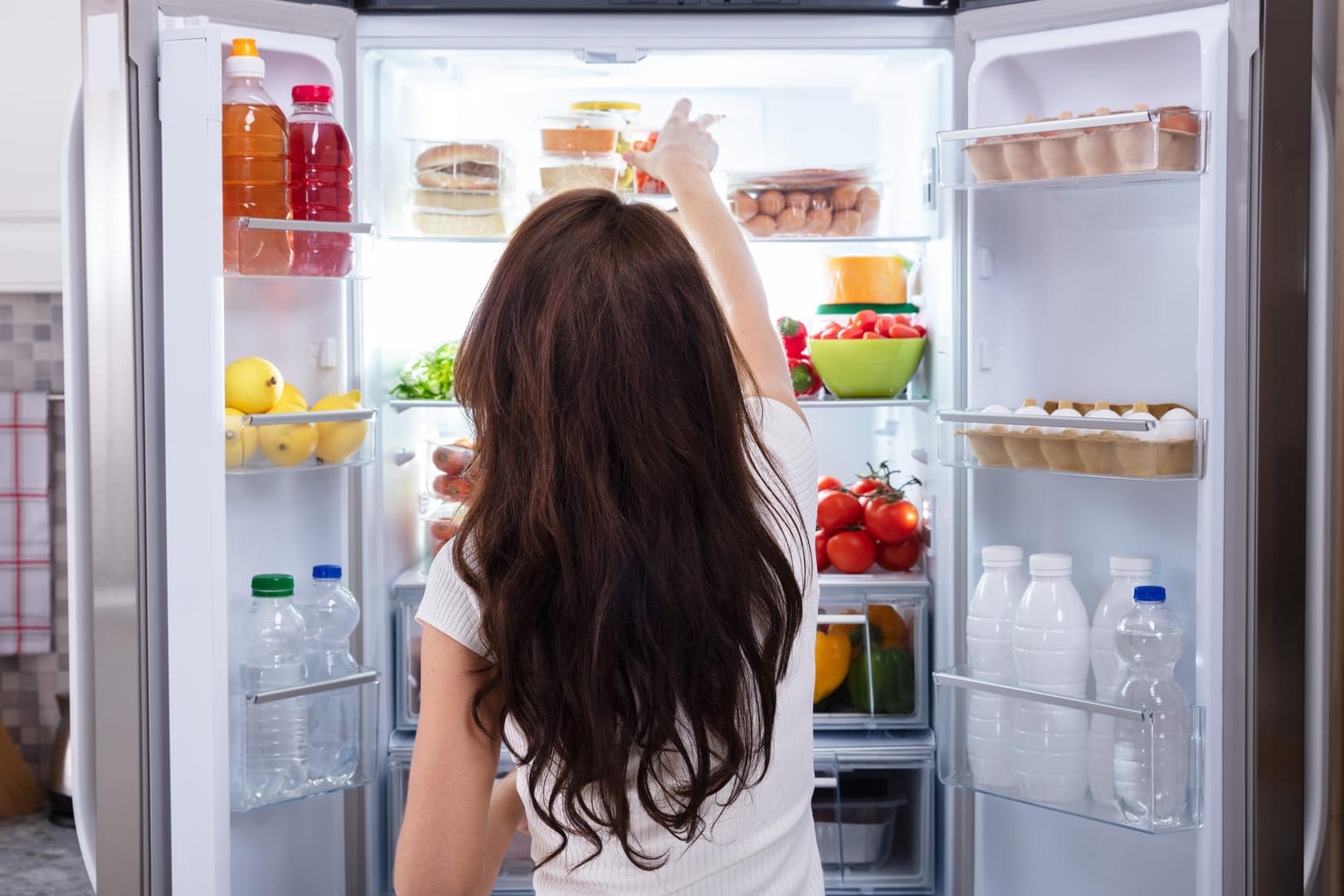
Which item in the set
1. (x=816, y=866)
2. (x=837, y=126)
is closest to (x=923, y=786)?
(x=816, y=866)

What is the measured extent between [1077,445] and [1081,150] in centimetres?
44

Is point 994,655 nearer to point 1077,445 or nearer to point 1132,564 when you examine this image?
point 1132,564

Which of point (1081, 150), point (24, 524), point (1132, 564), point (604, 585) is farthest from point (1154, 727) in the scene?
point (24, 524)

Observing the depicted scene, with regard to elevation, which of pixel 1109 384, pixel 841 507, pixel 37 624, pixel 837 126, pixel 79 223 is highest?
pixel 837 126

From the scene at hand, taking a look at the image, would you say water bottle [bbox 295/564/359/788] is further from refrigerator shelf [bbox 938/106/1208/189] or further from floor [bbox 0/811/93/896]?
refrigerator shelf [bbox 938/106/1208/189]

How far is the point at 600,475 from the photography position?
0.92 meters

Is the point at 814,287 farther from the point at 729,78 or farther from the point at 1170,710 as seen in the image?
the point at 1170,710

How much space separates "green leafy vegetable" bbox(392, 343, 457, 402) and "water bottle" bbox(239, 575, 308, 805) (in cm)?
46

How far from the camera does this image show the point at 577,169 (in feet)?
7.11

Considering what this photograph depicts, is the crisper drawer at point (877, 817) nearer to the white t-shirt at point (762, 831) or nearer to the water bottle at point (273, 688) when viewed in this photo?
the water bottle at point (273, 688)

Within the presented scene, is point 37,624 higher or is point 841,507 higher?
point 841,507

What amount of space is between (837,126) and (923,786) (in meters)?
1.30

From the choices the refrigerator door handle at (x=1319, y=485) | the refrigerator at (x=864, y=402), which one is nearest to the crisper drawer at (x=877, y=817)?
the refrigerator at (x=864, y=402)

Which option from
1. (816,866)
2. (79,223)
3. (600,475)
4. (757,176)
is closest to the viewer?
(600,475)
